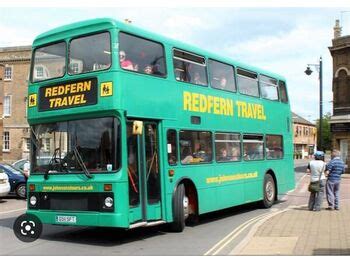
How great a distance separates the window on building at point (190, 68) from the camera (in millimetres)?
12086

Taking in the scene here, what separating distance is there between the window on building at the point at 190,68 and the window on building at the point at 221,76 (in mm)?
373

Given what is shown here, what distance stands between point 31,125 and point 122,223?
9.75 ft

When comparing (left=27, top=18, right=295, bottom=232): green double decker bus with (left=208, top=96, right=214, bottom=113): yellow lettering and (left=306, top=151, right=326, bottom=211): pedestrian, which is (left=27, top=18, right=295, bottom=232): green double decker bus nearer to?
(left=208, top=96, right=214, bottom=113): yellow lettering

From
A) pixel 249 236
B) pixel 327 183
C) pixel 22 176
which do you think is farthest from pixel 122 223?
pixel 22 176

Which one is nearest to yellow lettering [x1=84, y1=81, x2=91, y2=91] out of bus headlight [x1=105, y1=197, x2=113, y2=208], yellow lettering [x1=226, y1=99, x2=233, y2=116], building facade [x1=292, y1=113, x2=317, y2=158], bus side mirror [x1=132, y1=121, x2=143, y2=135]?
bus side mirror [x1=132, y1=121, x2=143, y2=135]

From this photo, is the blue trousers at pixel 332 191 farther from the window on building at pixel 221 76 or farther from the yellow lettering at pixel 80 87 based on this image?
the yellow lettering at pixel 80 87

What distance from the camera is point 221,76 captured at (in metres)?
14.0

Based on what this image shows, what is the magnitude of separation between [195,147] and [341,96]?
32.7 metres

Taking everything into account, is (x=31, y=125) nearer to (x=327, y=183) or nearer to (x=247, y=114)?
(x=247, y=114)

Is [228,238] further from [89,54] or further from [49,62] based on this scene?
[49,62]

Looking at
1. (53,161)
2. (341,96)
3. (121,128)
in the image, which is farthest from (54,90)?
(341,96)

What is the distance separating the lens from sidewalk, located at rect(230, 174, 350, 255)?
900cm

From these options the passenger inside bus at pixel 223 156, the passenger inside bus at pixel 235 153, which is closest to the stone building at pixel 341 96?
the passenger inside bus at pixel 235 153

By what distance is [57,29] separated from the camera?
1111 centimetres
